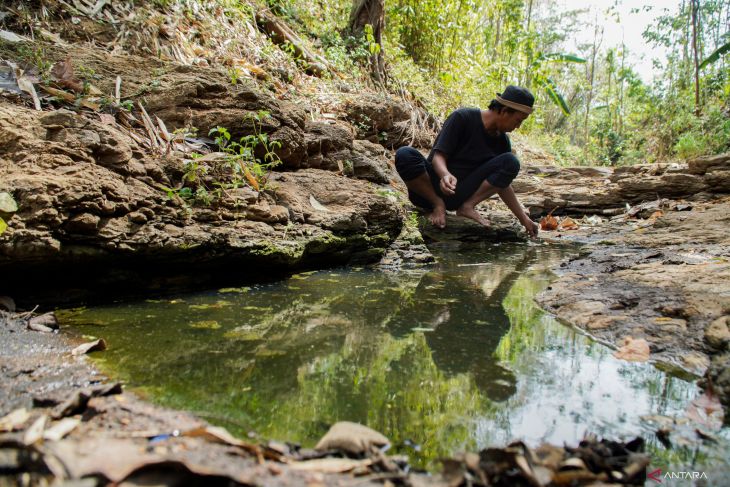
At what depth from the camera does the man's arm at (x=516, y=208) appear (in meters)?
3.90

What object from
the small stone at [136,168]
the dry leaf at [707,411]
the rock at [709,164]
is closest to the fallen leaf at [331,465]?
the dry leaf at [707,411]

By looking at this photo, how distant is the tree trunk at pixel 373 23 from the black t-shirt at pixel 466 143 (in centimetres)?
297

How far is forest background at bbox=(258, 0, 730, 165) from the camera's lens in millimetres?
6367

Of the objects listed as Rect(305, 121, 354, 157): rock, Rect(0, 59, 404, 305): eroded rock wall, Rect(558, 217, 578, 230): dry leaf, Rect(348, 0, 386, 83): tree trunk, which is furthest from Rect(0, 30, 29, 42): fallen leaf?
Rect(558, 217, 578, 230): dry leaf

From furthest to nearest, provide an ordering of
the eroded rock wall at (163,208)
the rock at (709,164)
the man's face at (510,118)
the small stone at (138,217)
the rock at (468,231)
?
1. the rock at (709,164)
2. the rock at (468,231)
3. the man's face at (510,118)
4. the small stone at (138,217)
5. the eroded rock wall at (163,208)

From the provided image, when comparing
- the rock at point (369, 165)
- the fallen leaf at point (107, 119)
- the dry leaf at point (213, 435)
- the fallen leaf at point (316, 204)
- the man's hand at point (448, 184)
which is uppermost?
the fallen leaf at point (107, 119)

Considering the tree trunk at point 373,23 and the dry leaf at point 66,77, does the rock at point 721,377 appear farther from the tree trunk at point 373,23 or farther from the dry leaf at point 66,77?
the tree trunk at point 373,23

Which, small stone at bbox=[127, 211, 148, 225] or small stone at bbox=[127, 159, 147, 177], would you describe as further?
small stone at bbox=[127, 159, 147, 177]

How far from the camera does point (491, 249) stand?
3.89 meters

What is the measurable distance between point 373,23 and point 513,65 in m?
4.56

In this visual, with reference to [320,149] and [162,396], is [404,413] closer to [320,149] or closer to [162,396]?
[162,396]

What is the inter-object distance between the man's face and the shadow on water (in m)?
1.86

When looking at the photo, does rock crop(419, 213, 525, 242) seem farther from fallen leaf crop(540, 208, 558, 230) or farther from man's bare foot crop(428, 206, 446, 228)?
fallen leaf crop(540, 208, 558, 230)

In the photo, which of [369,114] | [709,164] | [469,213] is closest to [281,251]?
[469,213]
